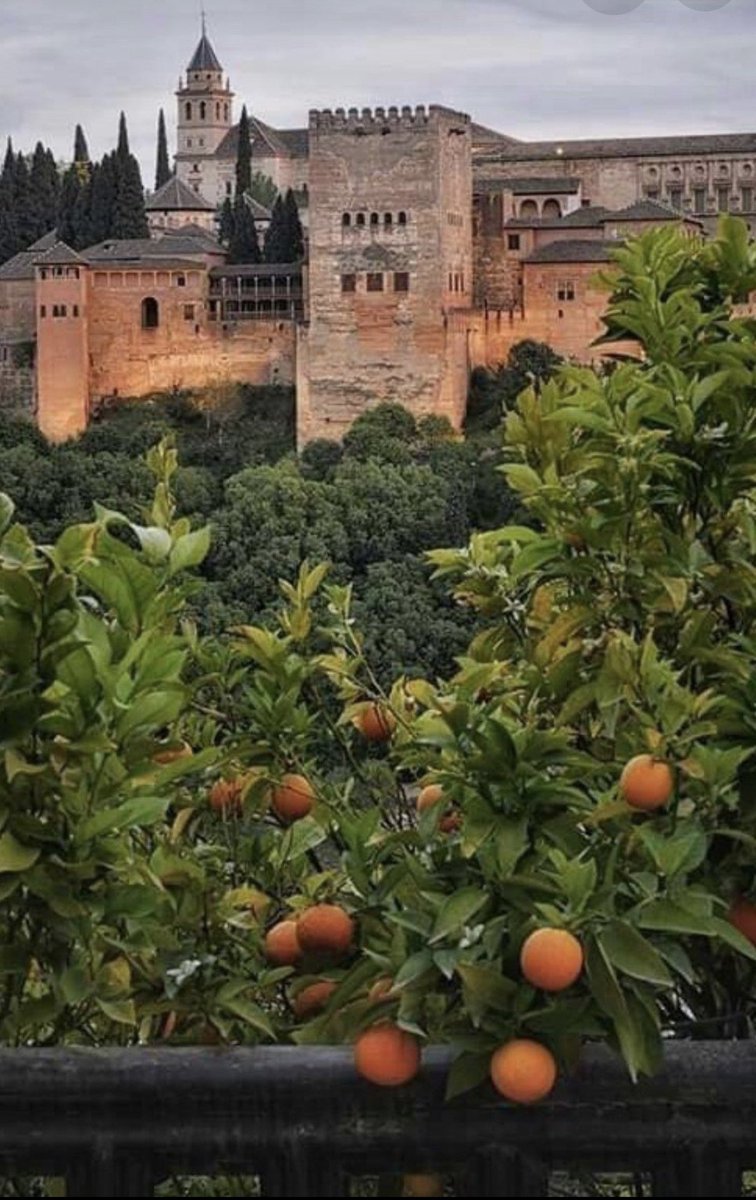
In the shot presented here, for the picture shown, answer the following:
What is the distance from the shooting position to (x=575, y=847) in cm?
196

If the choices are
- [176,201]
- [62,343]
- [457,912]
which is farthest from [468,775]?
[176,201]

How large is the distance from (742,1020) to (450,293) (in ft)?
89.2

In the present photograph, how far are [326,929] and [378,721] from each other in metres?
0.44

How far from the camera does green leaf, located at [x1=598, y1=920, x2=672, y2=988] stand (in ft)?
5.93

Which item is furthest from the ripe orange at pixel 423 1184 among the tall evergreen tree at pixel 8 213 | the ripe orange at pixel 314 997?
the tall evergreen tree at pixel 8 213

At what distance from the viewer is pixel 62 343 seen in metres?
29.4

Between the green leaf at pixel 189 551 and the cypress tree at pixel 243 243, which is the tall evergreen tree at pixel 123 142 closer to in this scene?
the cypress tree at pixel 243 243

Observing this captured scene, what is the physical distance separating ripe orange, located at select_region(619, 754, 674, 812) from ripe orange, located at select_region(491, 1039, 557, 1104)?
0.22 metres

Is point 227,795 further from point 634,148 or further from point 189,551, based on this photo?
point 634,148

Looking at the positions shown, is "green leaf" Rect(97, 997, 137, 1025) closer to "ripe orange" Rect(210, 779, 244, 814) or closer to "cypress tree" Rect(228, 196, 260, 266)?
"ripe orange" Rect(210, 779, 244, 814)

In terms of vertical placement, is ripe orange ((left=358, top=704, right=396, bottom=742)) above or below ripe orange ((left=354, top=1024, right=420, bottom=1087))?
above

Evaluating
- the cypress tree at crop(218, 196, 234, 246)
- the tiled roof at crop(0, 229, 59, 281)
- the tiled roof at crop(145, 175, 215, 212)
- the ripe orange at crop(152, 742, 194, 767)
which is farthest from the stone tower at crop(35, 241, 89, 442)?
the ripe orange at crop(152, 742, 194, 767)

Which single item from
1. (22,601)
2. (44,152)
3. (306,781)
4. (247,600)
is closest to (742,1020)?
(306,781)

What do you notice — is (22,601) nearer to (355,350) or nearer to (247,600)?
(247,600)
